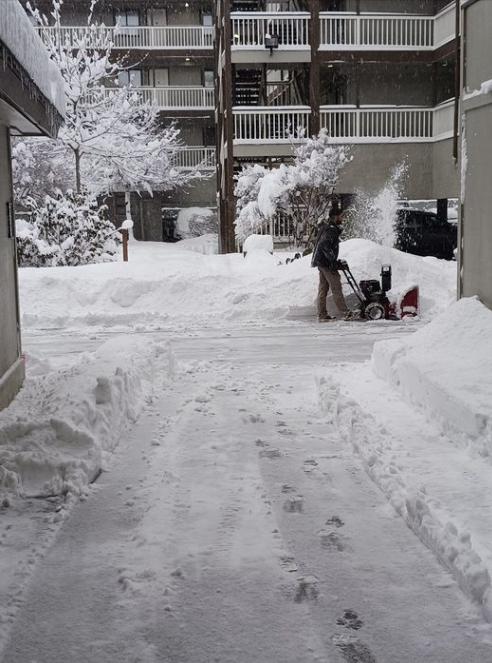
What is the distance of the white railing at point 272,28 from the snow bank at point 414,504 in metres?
21.1

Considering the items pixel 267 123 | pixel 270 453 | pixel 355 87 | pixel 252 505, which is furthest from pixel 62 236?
pixel 252 505

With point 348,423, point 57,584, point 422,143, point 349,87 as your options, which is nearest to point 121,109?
point 349,87

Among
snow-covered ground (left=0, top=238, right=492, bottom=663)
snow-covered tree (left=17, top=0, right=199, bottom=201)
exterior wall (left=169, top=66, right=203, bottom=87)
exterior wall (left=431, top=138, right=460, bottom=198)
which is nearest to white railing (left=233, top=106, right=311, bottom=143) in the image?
exterior wall (left=431, top=138, right=460, bottom=198)

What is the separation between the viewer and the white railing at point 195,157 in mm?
35094

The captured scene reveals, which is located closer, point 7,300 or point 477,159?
point 477,159

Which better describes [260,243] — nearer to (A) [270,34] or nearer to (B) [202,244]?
(A) [270,34]

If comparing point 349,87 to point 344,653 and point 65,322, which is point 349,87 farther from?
point 344,653

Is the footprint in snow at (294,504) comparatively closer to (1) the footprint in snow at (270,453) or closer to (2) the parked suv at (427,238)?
(1) the footprint in snow at (270,453)

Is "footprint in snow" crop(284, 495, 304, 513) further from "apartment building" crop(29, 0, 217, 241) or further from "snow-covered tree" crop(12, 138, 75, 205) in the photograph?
"apartment building" crop(29, 0, 217, 241)

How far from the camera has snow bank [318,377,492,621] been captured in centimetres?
348

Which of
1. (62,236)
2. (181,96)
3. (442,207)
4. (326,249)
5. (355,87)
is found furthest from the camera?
(181,96)

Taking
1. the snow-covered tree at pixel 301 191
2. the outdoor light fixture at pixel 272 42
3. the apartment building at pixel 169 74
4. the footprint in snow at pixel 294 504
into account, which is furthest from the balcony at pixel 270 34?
the footprint in snow at pixel 294 504

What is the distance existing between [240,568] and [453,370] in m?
3.25

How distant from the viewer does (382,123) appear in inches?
998
